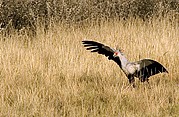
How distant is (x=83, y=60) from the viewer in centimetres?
595

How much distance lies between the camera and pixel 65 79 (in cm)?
528

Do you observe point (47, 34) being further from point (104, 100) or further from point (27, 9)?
point (104, 100)

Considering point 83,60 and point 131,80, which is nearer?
point 131,80

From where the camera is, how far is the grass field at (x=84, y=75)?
415 centimetres

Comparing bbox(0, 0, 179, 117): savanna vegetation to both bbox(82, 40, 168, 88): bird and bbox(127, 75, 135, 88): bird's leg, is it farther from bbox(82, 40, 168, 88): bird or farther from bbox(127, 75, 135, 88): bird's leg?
bbox(82, 40, 168, 88): bird

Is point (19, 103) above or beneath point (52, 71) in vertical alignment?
beneath

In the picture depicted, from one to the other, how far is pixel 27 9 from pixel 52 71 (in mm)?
3359

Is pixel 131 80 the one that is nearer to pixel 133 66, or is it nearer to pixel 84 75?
pixel 133 66

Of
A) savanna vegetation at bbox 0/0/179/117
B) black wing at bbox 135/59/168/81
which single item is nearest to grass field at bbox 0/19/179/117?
savanna vegetation at bbox 0/0/179/117

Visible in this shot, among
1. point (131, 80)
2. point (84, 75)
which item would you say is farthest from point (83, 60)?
point (131, 80)

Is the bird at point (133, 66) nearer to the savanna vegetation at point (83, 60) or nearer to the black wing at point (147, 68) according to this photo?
the black wing at point (147, 68)

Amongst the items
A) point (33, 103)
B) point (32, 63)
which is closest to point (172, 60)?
point (32, 63)

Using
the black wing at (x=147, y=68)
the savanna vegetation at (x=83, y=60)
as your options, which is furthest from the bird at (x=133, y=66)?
the savanna vegetation at (x=83, y=60)

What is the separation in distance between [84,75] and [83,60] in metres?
0.47
